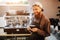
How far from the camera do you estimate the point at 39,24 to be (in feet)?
3.75

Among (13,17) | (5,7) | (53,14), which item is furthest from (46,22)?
(5,7)

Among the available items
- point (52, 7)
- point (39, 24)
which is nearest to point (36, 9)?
point (39, 24)

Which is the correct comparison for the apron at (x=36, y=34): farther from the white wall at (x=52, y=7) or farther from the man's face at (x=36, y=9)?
the white wall at (x=52, y=7)

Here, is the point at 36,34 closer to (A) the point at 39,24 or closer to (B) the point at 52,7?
(A) the point at 39,24

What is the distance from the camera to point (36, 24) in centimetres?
115

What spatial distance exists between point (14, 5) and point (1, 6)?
0.15 meters

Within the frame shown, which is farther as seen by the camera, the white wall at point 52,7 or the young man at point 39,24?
the white wall at point 52,7

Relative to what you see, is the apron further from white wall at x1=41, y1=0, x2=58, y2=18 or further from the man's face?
white wall at x1=41, y1=0, x2=58, y2=18

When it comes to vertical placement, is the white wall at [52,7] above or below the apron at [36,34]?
above

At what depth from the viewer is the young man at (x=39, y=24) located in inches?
43.9

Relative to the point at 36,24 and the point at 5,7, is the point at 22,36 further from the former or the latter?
the point at 5,7

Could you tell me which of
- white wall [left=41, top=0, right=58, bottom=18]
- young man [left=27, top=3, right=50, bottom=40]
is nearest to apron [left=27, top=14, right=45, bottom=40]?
young man [left=27, top=3, right=50, bottom=40]

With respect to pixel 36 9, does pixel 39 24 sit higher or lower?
lower

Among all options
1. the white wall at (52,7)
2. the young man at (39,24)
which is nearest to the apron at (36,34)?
the young man at (39,24)
